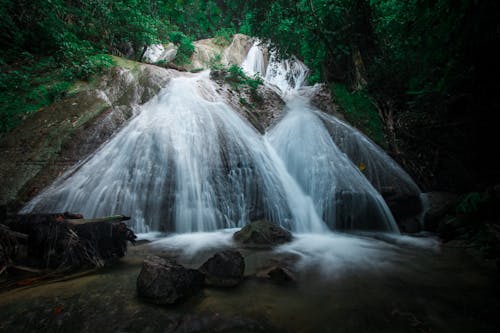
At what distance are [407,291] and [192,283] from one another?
6.72ft

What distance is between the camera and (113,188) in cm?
469

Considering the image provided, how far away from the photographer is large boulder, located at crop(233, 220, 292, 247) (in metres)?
3.63

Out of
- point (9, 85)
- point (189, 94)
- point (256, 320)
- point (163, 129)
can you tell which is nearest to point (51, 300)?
point (256, 320)

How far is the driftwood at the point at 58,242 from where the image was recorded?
8.27 feet

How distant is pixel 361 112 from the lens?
8.69m

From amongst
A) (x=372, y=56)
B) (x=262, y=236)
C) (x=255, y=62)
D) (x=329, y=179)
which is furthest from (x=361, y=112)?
(x=255, y=62)

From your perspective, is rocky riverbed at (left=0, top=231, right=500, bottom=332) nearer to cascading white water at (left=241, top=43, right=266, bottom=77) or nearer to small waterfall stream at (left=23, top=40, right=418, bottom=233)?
small waterfall stream at (left=23, top=40, right=418, bottom=233)

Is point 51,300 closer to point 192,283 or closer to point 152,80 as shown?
point 192,283

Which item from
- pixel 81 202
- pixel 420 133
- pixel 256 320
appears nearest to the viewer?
pixel 256 320

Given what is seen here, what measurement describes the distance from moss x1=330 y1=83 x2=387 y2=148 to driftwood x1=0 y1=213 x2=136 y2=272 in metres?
7.78

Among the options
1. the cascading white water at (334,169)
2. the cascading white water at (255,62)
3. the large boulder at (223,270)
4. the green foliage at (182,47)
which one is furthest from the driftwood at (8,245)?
the cascading white water at (255,62)

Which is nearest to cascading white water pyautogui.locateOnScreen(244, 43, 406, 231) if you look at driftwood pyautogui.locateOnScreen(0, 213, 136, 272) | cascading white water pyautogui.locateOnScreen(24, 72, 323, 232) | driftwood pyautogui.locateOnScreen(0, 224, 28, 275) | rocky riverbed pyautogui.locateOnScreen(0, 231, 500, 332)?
cascading white water pyautogui.locateOnScreen(24, 72, 323, 232)

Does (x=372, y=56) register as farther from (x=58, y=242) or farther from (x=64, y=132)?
(x=58, y=242)

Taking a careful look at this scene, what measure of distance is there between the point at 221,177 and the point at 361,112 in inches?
253
